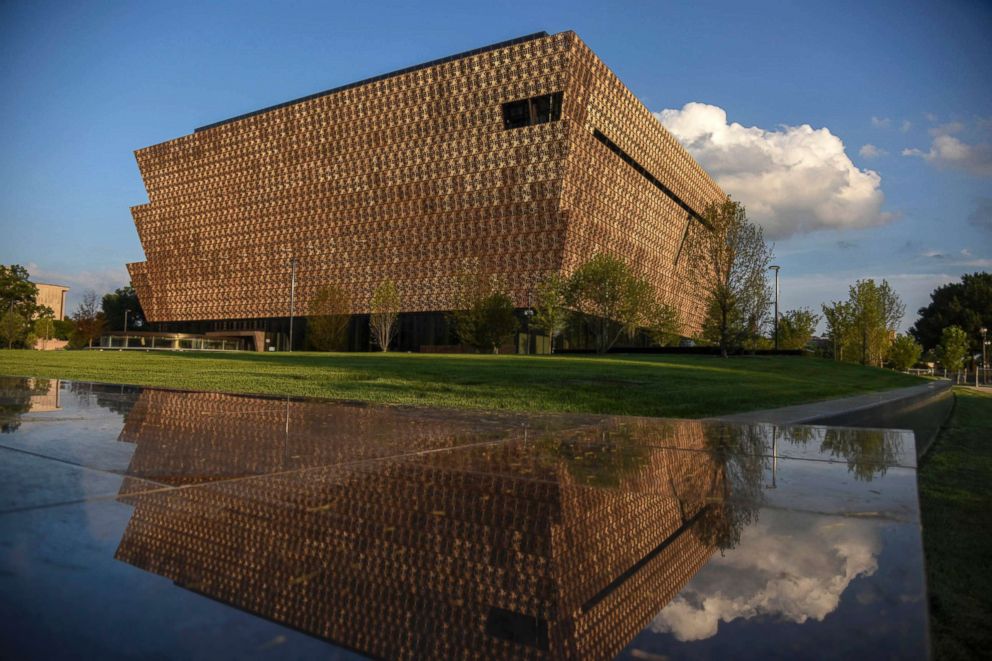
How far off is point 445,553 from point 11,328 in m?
94.2

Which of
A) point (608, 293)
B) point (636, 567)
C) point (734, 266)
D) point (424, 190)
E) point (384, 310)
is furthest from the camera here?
point (424, 190)

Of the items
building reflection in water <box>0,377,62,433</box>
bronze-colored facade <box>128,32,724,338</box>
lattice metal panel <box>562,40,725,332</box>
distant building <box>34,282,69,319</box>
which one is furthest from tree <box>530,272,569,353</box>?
distant building <box>34,282,69,319</box>

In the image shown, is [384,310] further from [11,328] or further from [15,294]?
[15,294]

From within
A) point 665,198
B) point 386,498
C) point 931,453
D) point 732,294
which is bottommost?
point 931,453

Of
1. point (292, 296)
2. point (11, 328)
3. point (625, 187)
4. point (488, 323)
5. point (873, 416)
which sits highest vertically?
point (625, 187)

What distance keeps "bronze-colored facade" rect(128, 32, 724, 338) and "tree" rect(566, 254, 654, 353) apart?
7.55m

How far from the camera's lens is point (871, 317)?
5675cm

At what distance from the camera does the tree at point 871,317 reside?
57.1 metres

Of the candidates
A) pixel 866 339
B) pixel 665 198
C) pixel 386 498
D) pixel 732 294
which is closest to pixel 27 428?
pixel 386 498

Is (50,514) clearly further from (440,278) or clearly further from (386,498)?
(440,278)

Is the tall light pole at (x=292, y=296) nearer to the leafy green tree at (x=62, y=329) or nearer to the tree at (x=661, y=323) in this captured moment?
the tree at (x=661, y=323)

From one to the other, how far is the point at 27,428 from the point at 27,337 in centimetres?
9657

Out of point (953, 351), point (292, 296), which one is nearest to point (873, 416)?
point (292, 296)

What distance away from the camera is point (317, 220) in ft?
234
